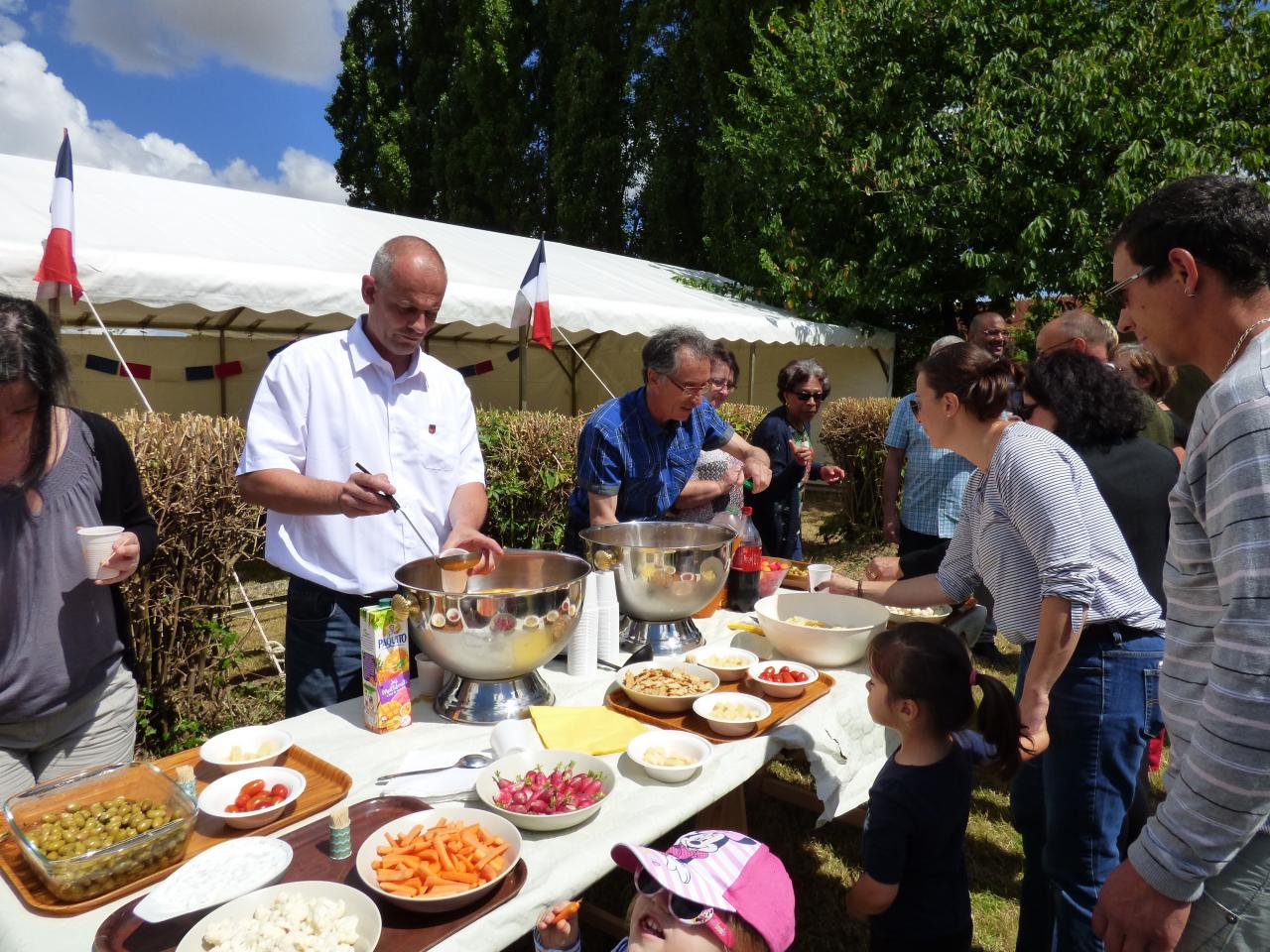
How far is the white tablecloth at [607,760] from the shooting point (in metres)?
1.26

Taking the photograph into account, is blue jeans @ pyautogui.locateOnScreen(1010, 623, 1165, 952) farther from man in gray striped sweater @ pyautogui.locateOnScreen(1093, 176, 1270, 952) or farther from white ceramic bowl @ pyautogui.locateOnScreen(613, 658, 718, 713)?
white ceramic bowl @ pyautogui.locateOnScreen(613, 658, 718, 713)

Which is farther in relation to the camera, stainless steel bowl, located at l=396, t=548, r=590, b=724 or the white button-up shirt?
the white button-up shirt

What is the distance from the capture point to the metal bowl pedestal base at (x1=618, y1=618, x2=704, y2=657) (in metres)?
2.54

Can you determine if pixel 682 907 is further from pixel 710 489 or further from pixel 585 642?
pixel 710 489

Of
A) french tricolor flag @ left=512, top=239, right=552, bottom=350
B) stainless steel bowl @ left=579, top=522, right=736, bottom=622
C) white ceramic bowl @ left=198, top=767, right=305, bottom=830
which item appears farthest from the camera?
french tricolor flag @ left=512, top=239, right=552, bottom=350

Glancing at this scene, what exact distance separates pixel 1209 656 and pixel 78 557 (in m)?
2.42

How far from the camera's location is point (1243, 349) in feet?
3.99

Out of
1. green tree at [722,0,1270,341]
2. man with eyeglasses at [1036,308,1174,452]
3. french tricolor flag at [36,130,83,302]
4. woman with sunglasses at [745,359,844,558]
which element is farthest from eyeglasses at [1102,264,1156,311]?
green tree at [722,0,1270,341]

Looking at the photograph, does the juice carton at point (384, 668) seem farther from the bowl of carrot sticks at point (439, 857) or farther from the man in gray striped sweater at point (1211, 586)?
the man in gray striped sweater at point (1211, 586)

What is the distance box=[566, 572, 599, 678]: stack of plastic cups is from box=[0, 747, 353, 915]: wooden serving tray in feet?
2.55

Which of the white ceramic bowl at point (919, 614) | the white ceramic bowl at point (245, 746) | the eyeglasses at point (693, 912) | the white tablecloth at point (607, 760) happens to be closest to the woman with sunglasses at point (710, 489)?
the white ceramic bowl at point (919, 614)

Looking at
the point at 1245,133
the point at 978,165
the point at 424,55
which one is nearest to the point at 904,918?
the point at 978,165

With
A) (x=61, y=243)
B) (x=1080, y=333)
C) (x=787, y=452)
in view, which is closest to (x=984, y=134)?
(x=787, y=452)

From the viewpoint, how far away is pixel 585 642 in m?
2.34
